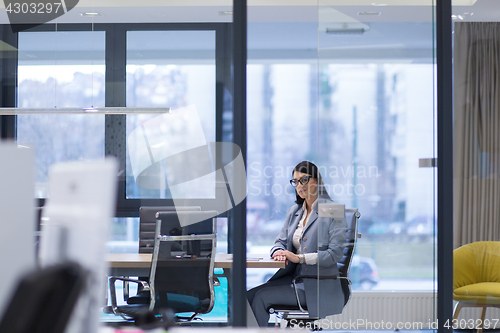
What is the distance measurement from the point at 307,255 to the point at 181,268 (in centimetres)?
94

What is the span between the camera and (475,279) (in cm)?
306

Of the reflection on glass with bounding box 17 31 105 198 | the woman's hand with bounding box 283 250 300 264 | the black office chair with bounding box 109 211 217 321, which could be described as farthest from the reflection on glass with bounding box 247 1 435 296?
the reflection on glass with bounding box 17 31 105 198

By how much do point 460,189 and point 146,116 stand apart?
3.13 m

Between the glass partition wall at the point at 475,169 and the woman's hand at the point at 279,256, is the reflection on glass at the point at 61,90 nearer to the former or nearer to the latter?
the woman's hand at the point at 279,256

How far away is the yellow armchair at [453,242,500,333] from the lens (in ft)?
9.99

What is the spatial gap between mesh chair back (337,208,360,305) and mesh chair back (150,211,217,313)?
99 cm

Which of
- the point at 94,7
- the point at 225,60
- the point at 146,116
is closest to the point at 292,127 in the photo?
the point at 225,60

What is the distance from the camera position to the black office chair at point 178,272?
11.0 feet

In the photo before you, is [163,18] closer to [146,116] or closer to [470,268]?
[146,116]

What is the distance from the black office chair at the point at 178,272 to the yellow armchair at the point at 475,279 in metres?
1.72

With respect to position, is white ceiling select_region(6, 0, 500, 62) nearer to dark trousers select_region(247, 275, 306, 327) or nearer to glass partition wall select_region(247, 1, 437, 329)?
glass partition wall select_region(247, 1, 437, 329)

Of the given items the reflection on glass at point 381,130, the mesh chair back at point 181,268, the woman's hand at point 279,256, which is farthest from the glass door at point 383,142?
the mesh chair back at point 181,268

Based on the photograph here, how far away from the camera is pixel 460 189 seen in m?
3.06

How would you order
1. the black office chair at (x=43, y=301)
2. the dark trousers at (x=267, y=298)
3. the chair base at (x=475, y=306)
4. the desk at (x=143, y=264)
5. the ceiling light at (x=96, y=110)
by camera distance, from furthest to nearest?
the ceiling light at (x=96, y=110) → the desk at (x=143, y=264) → the dark trousers at (x=267, y=298) → the chair base at (x=475, y=306) → the black office chair at (x=43, y=301)
